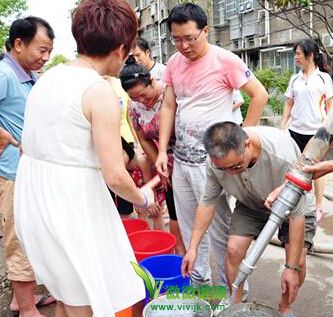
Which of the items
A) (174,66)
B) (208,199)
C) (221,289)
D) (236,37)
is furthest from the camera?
(236,37)

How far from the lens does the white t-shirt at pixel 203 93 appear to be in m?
2.45

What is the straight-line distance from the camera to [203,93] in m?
2.46

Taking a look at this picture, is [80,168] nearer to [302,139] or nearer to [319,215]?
[319,215]

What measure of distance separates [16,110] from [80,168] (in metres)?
1.03

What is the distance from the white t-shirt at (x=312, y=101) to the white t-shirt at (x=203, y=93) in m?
1.89

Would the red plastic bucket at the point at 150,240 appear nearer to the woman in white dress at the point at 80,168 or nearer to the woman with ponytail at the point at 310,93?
the woman in white dress at the point at 80,168

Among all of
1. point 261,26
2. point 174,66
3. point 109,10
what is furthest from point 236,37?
point 109,10

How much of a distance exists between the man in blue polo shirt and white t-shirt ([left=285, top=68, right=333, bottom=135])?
2772mm

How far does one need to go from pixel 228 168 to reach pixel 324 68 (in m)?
3.04

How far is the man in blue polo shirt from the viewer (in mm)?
2303

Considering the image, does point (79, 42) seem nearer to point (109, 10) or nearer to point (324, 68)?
point (109, 10)

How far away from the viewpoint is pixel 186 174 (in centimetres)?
258

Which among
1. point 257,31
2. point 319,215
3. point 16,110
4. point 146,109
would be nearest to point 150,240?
point 146,109

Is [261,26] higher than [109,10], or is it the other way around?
[261,26]
